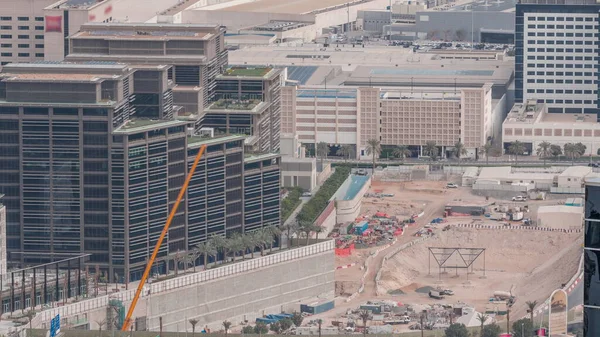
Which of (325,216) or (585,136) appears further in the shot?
(585,136)

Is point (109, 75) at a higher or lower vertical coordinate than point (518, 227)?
higher

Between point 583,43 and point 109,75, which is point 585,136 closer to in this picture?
point 583,43

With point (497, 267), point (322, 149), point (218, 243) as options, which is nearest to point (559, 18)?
point (322, 149)

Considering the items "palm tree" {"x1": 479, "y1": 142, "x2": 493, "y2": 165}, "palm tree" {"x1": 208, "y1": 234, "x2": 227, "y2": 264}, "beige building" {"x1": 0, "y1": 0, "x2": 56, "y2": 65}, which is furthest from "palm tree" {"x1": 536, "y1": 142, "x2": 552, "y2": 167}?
"palm tree" {"x1": 208, "y1": 234, "x2": 227, "y2": 264}

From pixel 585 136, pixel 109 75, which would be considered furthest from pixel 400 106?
pixel 109 75

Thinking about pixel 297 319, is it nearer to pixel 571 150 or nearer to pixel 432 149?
pixel 432 149

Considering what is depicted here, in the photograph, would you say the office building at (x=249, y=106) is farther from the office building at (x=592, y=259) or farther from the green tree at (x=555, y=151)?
the office building at (x=592, y=259)

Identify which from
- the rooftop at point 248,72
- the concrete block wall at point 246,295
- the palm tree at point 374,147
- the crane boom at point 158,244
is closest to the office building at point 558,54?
the palm tree at point 374,147
